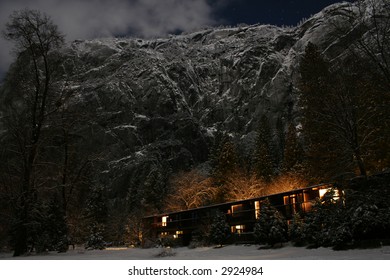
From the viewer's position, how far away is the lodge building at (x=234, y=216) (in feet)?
75.1

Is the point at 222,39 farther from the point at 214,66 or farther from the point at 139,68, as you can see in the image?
the point at 139,68

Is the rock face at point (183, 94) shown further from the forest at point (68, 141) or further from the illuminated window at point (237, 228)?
the forest at point (68, 141)

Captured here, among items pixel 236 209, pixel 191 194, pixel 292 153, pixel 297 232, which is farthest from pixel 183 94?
pixel 297 232

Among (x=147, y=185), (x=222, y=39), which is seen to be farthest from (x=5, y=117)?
(x=222, y=39)

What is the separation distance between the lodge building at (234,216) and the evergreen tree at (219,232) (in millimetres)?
907

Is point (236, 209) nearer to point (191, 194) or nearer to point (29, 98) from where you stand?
point (191, 194)

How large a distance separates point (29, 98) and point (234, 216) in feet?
65.2

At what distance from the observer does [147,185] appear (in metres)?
53.4

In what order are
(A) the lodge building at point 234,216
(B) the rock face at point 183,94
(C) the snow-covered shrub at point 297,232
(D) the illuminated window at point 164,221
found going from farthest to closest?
(B) the rock face at point 183,94 → (D) the illuminated window at point 164,221 → (A) the lodge building at point 234,216 → (C) the snow-covered shrub at point 297,232

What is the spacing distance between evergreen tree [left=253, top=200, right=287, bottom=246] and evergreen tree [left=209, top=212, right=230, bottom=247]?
5.08m

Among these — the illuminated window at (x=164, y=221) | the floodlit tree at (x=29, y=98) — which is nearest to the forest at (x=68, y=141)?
the floodlit tree at (x=29, y=98)

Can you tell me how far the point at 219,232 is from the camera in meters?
24.8

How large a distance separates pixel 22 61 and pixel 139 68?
320 ft

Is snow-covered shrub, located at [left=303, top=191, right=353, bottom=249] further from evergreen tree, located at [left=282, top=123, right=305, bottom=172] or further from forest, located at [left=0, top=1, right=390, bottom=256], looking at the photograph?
evergreen tree, located at [left=282, top=123, right=305, bottom=172]
